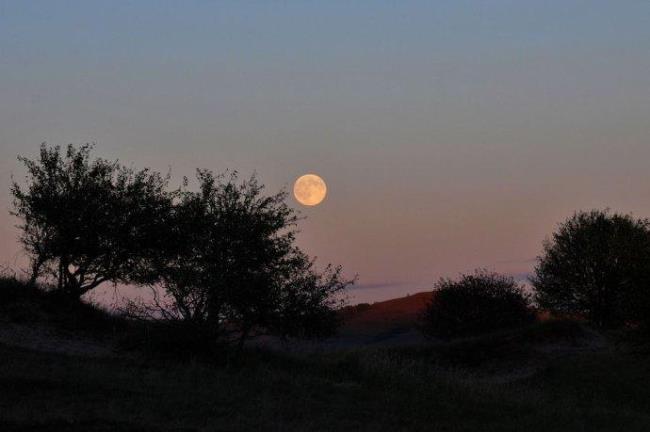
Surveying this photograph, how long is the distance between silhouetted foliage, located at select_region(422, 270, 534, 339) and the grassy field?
82.7ft

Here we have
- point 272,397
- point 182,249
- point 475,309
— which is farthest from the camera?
point 475,309

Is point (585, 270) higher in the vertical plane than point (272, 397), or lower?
higher

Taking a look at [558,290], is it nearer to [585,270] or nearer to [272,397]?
[585,270]

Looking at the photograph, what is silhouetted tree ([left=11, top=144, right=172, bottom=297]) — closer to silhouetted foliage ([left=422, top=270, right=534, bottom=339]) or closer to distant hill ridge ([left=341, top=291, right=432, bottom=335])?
silhouetted foliage ([left=422, top=270, right=534, bottom=339])

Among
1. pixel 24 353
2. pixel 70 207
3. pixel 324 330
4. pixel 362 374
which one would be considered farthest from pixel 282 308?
pixel 70 207

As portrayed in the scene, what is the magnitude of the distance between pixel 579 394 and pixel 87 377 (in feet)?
78.7

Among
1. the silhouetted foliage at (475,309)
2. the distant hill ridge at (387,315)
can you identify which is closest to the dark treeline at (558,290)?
the silhouetted foliage at (475,309)

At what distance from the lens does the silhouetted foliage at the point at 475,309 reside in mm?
63188

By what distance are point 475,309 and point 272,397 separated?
4399 centimetres

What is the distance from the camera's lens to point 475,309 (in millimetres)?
63875

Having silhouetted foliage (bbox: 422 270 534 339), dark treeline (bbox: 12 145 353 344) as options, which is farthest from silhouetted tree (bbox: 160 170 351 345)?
silhouetted foliage (bbox: 422 270 534 339)

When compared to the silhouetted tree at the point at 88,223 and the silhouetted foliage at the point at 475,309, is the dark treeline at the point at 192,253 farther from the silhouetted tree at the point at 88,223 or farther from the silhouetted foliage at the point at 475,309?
the silhouetted foliage at the point at 475,309

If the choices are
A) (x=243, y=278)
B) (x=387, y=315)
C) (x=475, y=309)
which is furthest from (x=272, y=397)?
(x=387, y=315)

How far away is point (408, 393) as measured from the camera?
26.0 metres
